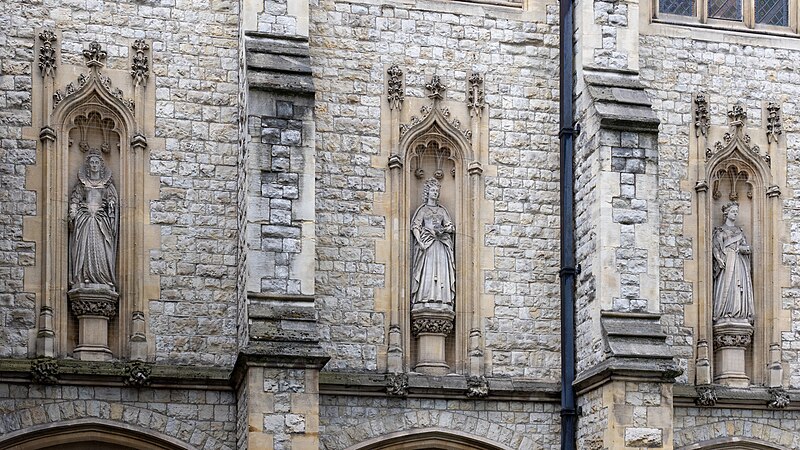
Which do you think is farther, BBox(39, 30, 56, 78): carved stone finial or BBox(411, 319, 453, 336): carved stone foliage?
BBox(411, 319, 453, 336): carved stone foliage

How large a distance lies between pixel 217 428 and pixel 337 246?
2505 mm

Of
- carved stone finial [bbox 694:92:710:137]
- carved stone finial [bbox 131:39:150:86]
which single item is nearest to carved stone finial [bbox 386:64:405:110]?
carved stone finial [bbox 131:39:150:86]

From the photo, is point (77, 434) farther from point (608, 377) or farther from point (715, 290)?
point (715, 290)

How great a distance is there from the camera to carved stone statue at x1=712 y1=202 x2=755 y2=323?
19781 millimetres

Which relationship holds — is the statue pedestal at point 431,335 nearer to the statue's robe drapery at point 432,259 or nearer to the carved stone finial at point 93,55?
the statue's robe drapery at point 432,259

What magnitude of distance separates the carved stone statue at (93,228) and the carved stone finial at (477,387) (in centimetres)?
417

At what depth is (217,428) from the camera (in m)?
17.8

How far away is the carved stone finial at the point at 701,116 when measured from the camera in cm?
2011

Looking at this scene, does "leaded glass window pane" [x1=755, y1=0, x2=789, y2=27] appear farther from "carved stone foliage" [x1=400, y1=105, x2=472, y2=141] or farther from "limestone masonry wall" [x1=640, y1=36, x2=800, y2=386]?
"carved stone foliage" [x1=400, y1=105, x2=472, y2=141]

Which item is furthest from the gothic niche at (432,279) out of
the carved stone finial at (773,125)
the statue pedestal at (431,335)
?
the carved stone finial at (773,125)

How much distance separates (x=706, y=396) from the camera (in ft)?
63.3

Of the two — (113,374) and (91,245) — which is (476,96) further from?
(113,374)

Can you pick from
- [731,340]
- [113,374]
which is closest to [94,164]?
[113,374]

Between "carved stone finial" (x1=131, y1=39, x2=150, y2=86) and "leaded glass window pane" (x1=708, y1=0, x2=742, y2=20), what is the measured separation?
23.7 feet
